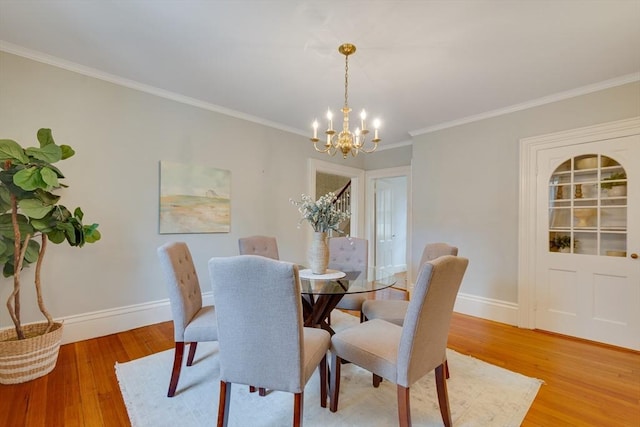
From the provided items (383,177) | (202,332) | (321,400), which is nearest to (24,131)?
(202,332)

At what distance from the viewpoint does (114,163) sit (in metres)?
2.70

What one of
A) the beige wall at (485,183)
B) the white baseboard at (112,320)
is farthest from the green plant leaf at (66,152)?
the beige wall at (485,183)

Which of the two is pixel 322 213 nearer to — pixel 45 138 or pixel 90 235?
pixel 90 235

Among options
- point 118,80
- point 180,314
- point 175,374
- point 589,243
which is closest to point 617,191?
point 589,243

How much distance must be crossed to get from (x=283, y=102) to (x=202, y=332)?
2455mm

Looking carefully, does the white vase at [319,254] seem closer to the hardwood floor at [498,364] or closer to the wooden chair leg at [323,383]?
the wooden chair leg at [323,383]

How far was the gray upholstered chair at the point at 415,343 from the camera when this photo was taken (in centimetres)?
134

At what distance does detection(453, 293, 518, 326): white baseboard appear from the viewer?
10.5 feet

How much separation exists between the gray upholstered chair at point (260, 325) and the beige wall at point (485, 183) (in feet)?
9.50

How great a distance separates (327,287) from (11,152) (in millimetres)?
2276

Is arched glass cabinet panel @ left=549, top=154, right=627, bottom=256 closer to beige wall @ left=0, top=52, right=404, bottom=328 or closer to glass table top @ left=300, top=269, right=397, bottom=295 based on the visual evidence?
glass table top @ left=300, top=269, right=397, bottom=295

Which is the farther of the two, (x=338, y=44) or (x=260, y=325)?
(x=338, y=44)

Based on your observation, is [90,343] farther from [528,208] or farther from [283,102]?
[528,208]

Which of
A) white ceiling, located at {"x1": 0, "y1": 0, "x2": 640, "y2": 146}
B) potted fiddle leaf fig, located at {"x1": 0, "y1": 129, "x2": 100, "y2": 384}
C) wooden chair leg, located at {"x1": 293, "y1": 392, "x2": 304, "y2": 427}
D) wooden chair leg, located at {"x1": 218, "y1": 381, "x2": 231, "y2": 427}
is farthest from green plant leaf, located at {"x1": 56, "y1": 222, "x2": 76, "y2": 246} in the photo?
wooden chair leg, located at {"x1": 293, "y1": 392, "x2": 304, "y2": 427}
